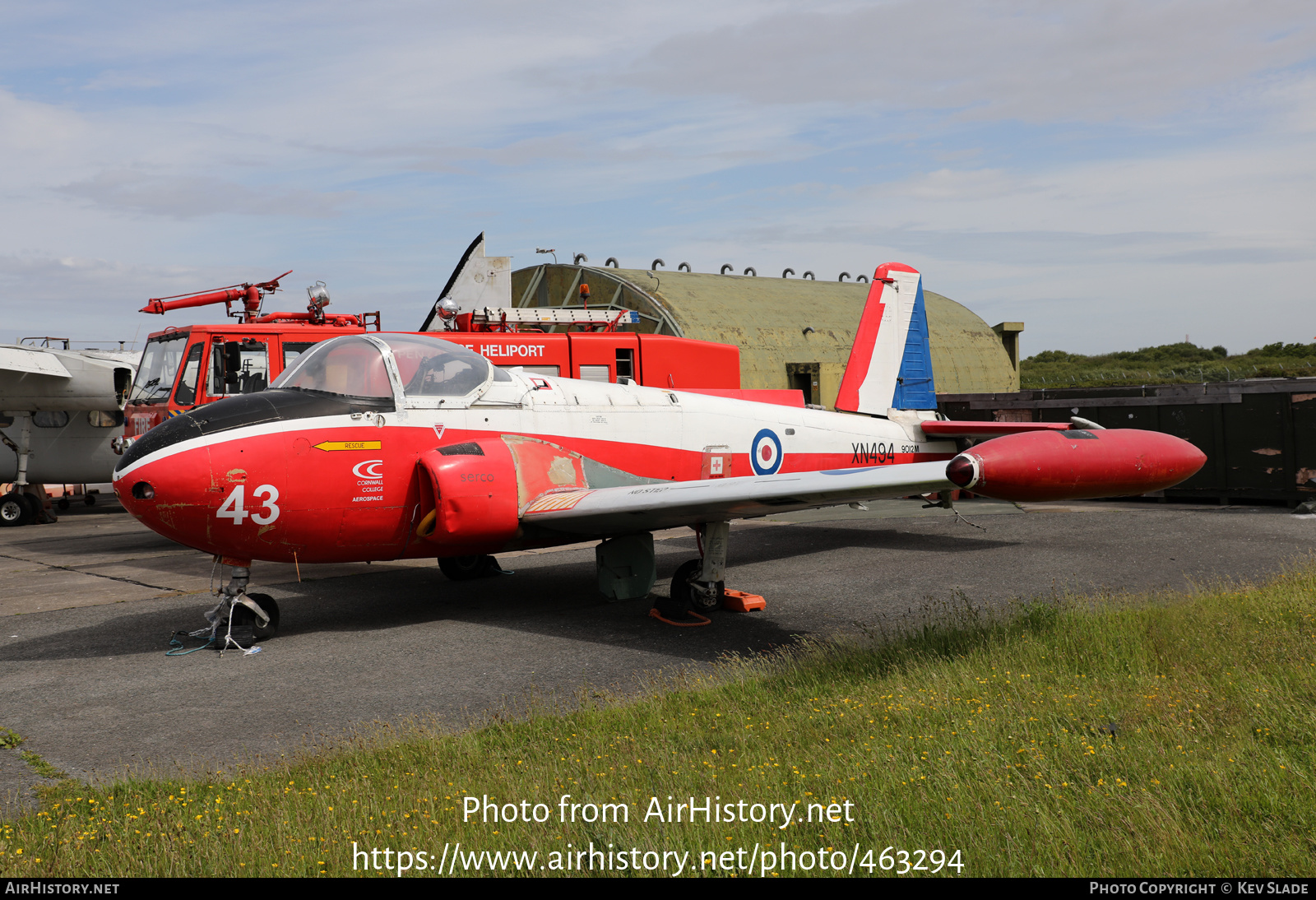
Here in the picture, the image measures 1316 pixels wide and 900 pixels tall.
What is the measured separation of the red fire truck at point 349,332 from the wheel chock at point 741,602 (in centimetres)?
354

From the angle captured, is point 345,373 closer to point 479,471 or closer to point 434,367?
point 434,367

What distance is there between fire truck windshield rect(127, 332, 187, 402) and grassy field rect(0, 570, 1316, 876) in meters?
10.2

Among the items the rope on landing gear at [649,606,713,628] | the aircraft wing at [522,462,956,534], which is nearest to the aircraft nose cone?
the aircraft wing at [522,462,956,534]

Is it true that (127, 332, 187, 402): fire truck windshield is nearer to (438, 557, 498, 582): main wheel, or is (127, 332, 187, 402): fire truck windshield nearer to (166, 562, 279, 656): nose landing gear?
(438, 557, 498, 582): main wheel

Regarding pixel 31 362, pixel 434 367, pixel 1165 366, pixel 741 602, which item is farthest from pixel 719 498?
pixel 1165 366

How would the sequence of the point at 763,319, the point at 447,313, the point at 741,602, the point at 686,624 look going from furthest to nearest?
1. the point at 763,319
2. the point at 447,313
3. the point at 741,602
4. the point at 686,624

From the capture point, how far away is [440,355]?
887 centimetres

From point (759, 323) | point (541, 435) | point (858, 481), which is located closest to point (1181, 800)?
point (858, 481)

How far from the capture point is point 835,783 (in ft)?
14.6

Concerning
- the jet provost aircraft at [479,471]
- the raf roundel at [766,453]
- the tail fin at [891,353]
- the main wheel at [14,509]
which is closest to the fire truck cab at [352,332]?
the raf roundel at [766,453]

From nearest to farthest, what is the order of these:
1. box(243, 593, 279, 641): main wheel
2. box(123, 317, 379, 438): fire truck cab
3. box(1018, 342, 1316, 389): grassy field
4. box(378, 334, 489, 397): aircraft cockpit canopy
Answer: box(243, 593, 279, 641): main wheel < box(378, 334, 489, 397): aircraft cockpit canopy < box(123, 317, 379, 438): fire truck cab < box(1018, 342, 1316, 389): grassy field

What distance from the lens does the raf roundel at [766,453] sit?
35.5 ft

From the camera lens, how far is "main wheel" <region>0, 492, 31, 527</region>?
19656mm

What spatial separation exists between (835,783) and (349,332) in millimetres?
11623
